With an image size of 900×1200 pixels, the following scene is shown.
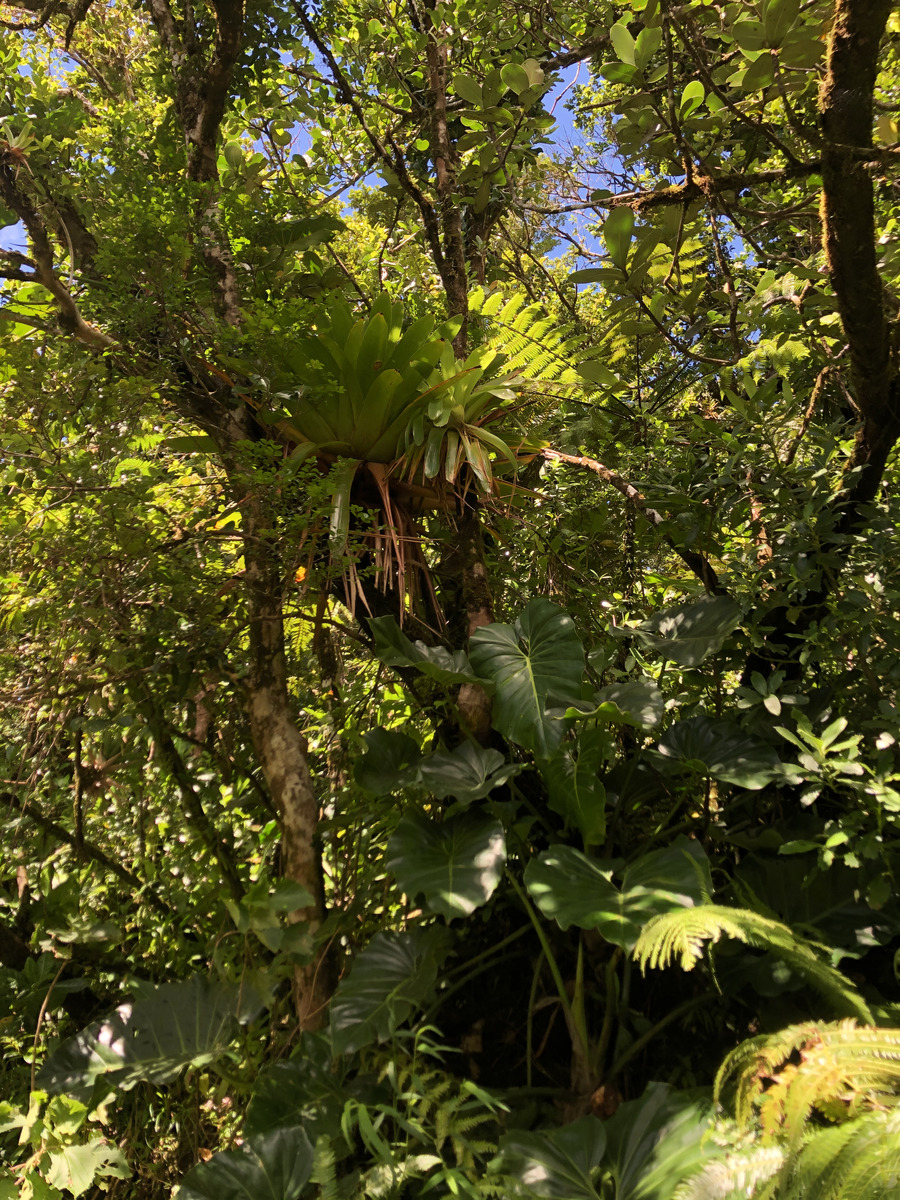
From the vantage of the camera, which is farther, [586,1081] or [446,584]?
[446,584]

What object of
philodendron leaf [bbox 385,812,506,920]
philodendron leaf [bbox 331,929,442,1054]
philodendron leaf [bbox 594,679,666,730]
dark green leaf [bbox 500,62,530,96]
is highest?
dark green leaf [bbox 500,62,530,96]

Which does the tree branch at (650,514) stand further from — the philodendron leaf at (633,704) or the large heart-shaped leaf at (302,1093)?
Answer: the large heart-shaped leaf at (302,1093)

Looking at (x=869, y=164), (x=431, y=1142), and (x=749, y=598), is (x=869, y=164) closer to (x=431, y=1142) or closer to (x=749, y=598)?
(x=749, y=598)

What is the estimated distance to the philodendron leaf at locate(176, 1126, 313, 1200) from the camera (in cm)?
107

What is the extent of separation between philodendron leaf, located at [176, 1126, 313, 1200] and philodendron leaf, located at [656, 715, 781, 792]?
889mm

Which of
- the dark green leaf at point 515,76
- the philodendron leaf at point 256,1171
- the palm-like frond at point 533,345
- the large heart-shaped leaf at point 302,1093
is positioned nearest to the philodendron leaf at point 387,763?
the large heart-shaped leaf at point 302,1093

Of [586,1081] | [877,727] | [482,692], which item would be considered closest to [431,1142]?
[586,1081]

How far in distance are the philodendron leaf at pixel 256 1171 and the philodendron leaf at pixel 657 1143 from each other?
1.50 feet

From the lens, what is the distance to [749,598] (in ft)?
4.74

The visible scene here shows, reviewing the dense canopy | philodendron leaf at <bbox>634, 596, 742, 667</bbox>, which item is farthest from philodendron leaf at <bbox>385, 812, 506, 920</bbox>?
philodendron leaf at <bbox>634, 596, 742, 667</bbox>

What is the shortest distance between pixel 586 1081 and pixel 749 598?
0.94m

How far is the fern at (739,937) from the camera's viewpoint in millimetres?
918

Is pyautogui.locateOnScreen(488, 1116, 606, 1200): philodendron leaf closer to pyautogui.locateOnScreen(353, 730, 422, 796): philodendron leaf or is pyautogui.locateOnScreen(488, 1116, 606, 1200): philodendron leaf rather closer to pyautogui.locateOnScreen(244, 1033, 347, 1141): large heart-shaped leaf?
pyautogui.locateOnScreen(244, 1033, 347, 1141): large heart-shaped leaf

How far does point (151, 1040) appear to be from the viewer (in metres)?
1.33
